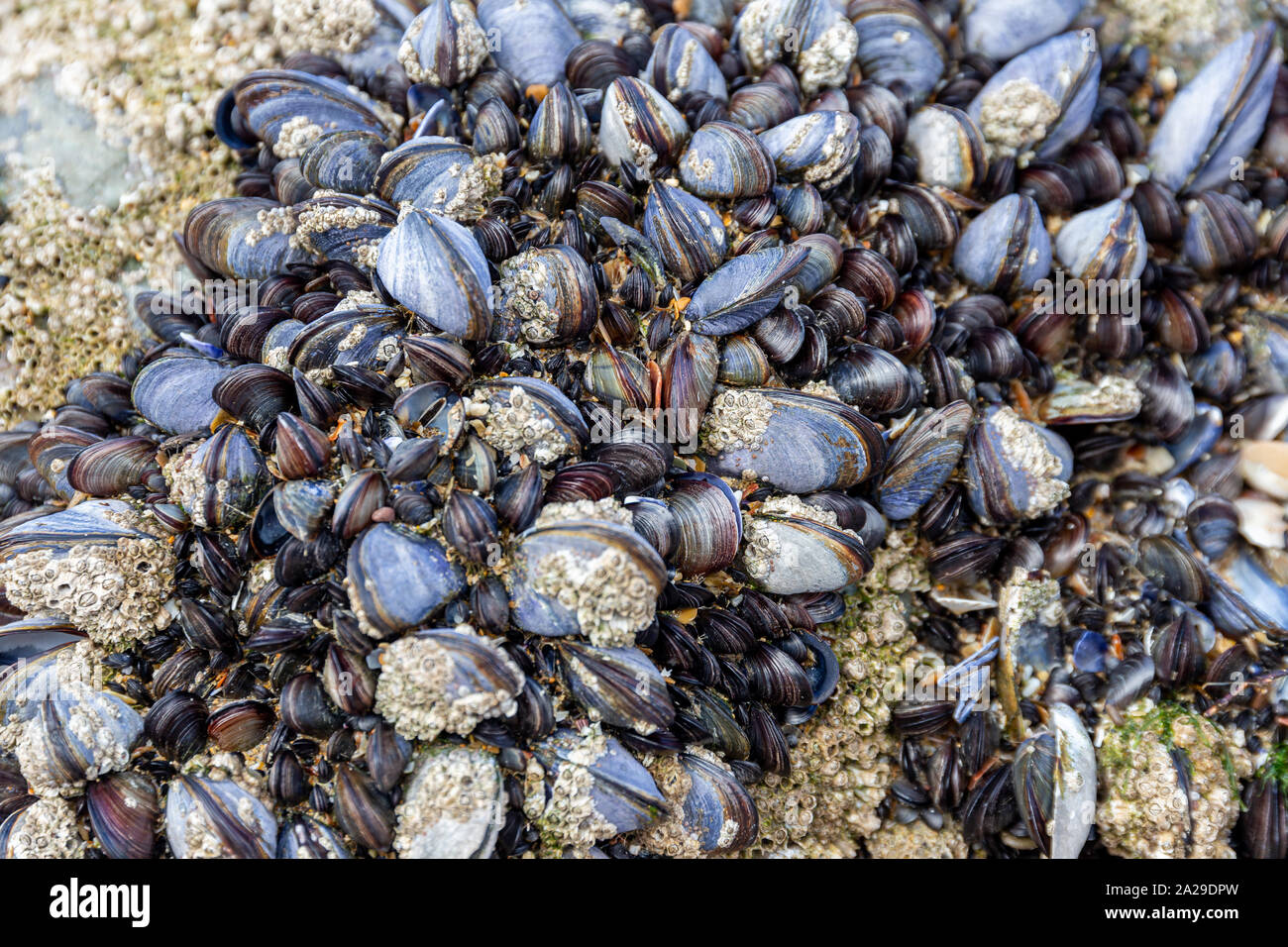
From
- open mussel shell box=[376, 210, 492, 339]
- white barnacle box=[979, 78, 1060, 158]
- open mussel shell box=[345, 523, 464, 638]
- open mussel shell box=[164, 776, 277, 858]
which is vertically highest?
white barnacle box=[979, 78, 1060, 158]

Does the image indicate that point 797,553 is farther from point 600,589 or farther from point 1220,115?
point 1220,115

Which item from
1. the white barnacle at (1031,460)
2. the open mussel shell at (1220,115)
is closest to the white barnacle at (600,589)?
the white barnacle at (1031,460)

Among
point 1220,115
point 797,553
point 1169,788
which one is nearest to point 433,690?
point 797,553

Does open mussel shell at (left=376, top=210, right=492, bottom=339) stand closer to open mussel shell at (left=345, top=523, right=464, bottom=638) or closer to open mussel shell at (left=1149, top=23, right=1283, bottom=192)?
open mussel shell at (left=345, top=523, right=464, bottom=638)

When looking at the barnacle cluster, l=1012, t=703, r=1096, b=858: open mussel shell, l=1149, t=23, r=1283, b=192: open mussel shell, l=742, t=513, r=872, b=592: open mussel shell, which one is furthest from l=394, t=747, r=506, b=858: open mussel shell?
l=1149, t=23, r=1283, b=192: open mussel shell

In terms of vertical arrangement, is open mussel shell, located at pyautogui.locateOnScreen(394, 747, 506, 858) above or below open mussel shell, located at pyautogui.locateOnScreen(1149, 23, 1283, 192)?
below

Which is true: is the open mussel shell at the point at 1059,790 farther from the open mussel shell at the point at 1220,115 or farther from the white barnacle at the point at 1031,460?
the open mussel shell at the point at 1220,115

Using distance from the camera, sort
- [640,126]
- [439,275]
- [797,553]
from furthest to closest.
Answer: [640,126] → [797,553] → [439,275]
